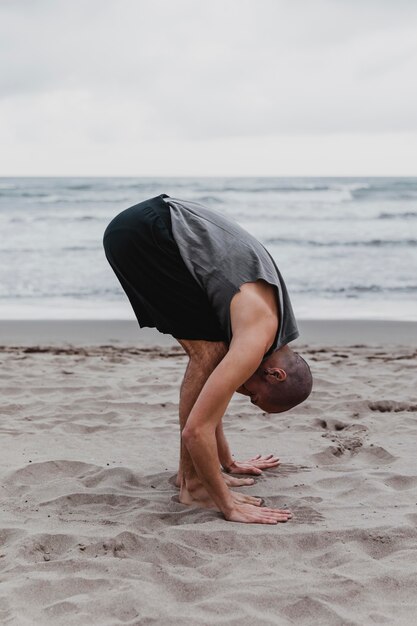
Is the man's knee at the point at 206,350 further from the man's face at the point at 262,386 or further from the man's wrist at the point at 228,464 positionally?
the man's wrist at the point at 228,464

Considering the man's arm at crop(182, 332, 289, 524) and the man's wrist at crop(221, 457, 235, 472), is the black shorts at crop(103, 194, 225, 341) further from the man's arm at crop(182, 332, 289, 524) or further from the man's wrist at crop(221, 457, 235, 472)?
the man's wrist at crop(221, 457, 235, 472)

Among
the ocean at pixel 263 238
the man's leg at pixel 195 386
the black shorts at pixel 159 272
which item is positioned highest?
the black shorts at pixel 159 272

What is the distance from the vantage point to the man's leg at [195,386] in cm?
345

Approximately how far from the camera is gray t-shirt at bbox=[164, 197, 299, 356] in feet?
10.4

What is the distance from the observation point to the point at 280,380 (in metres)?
3.24

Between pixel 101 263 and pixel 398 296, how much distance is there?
5.36 metres

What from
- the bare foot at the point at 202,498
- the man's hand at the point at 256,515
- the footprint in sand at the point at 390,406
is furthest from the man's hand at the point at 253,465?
the footprint in sand at the point at 390,406

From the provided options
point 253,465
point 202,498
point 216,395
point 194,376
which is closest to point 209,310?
point 194,376

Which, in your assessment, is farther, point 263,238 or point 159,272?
point 263,238

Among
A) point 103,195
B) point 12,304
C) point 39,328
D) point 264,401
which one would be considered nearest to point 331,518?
point 264,401

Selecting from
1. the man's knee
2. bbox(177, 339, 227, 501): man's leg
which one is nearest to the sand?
bbox(177, 339, 227, 501): man's leg

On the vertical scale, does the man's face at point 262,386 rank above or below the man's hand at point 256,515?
above

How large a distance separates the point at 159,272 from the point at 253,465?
121 cm

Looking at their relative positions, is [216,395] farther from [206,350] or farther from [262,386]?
[206,350]
